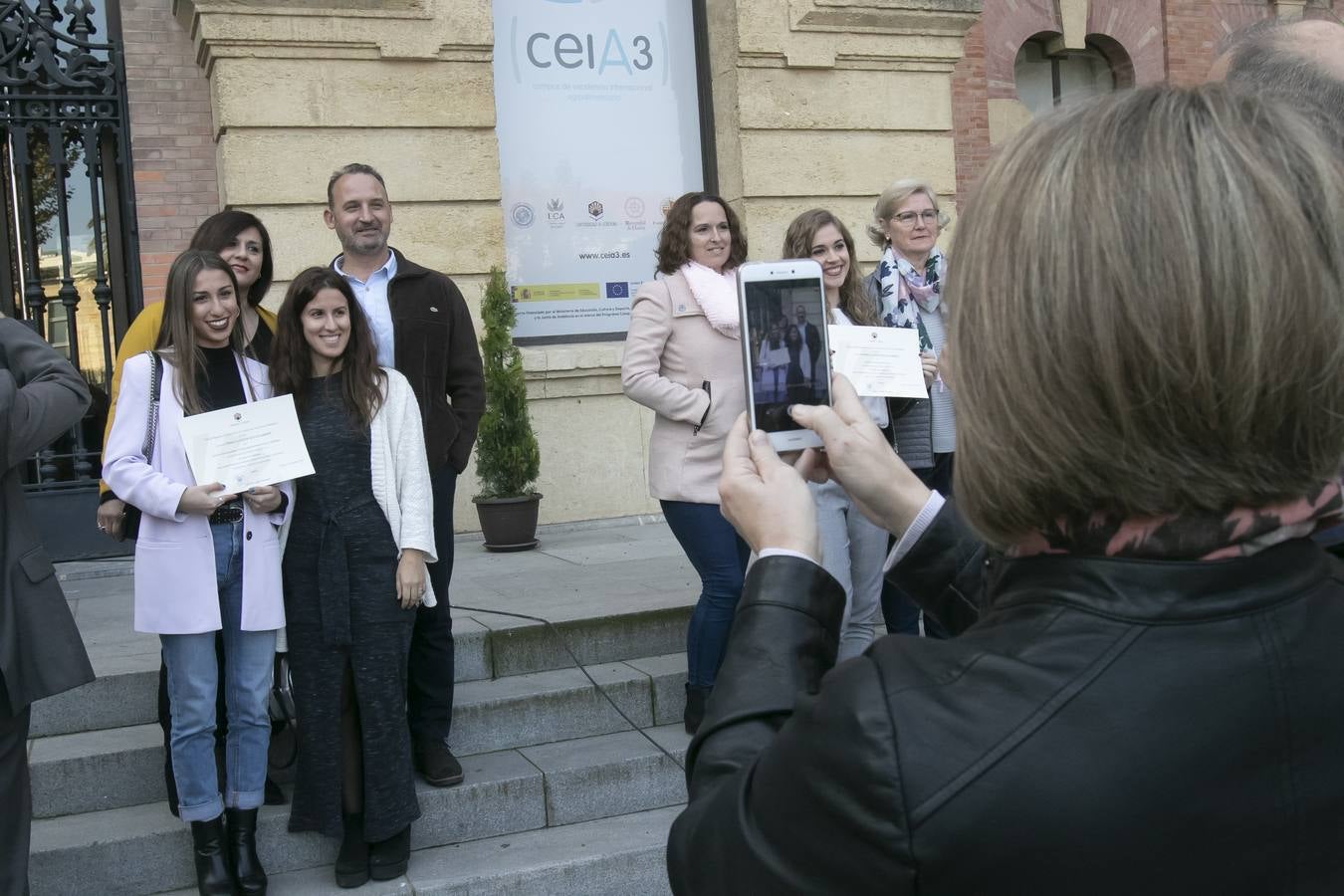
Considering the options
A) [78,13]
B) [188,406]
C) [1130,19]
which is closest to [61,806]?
[188,406]

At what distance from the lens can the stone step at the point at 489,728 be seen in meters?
4.69

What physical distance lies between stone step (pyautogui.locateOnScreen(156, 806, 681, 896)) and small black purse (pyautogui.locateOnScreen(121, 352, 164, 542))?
1.30 m

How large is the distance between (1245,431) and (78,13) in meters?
8.83

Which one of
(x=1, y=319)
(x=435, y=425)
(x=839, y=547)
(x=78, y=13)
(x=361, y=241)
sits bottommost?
(x=839, y=547)

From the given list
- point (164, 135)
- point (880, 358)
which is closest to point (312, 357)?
point (880, 358)

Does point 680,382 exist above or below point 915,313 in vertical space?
below

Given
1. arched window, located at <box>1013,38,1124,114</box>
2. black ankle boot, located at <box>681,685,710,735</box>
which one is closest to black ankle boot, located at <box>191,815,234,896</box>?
black ankle boot, located at <box>681,685,710,735</box>

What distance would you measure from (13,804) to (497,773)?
1.78 meters

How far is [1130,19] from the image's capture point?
11695mm

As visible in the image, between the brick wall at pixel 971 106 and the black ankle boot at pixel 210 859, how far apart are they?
868 cm

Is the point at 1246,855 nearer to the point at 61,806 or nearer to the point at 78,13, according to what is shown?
the point at 61,806

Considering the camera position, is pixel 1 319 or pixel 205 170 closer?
pixel 1 319

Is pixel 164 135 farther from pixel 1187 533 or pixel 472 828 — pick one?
Answer: pixel 1187 533

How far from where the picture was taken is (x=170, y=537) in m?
4.06
